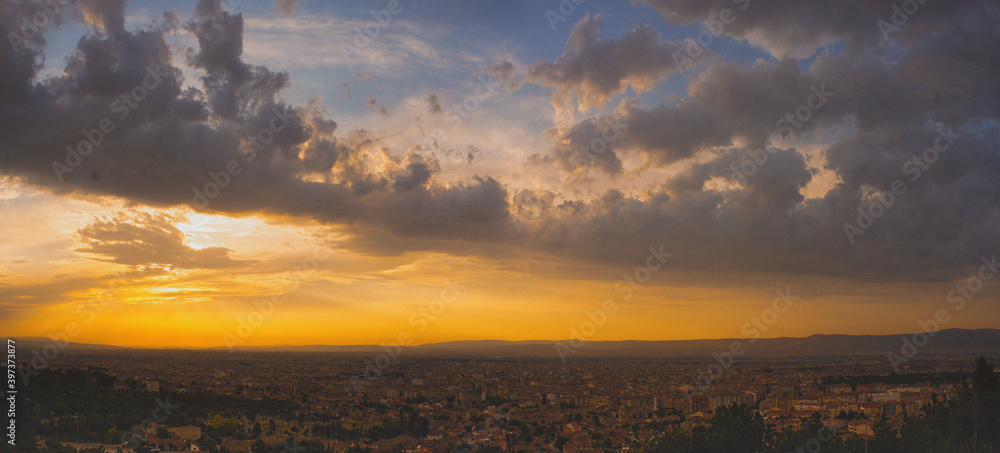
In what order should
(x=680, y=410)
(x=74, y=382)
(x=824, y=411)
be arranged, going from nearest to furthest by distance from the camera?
(x=74, y=382) < (x=824, y=411) < (x=680, y=410)

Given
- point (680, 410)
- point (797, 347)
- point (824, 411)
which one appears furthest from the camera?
point (797, 347)

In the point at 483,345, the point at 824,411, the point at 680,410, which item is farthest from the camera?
the point at 483,345

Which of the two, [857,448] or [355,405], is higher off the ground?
[857,448]

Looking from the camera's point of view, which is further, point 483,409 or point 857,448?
point 483,409

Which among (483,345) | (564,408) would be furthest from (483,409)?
(483,345)

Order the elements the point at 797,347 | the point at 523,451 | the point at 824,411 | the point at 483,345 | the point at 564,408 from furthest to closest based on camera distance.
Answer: the point at 483,345, the point at 797,347, the point at 564,408, the point at 824,411, the point at 523,451

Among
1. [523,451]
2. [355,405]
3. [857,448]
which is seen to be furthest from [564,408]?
[857,448]

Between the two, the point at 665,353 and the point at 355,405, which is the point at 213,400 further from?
the point at 665,353

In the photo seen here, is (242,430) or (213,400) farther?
(213,400)

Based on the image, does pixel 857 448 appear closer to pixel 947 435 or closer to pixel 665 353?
pixel 947 435
